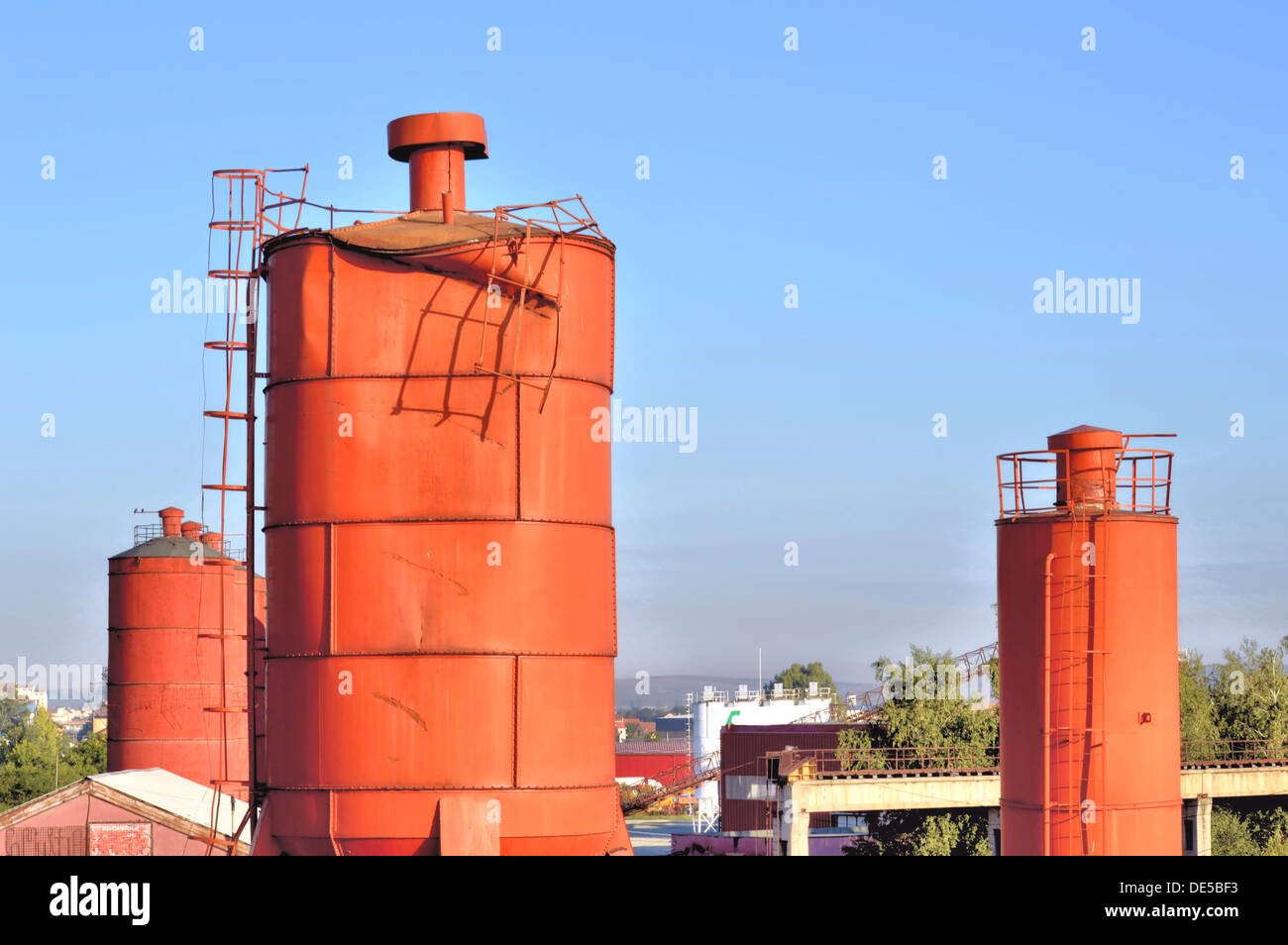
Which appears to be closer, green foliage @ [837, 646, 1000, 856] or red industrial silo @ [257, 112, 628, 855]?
red industrial silo @ [257, 112, 628, 855]

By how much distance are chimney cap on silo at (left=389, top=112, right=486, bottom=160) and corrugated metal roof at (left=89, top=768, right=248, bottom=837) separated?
65.9 feet

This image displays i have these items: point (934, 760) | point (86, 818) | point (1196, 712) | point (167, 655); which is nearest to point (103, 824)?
point (86, 818)

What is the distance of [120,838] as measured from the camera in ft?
119

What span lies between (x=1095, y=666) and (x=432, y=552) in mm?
12455

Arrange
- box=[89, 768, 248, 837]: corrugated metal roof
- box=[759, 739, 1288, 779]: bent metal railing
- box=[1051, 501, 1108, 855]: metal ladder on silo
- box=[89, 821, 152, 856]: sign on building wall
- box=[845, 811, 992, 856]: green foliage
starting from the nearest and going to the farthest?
box=[1051, 501, 1108, 855]: metal ladder on silo → box=[89, 821, 152, 856]: sign on building wall → box=[89, 768, 248, 837]: corrugated metal roof → box=[759, 739, 1288, 779]: bent metal railing → box=[845, 811, 992, 856]: green foliage

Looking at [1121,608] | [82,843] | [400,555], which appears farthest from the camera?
[82,843]

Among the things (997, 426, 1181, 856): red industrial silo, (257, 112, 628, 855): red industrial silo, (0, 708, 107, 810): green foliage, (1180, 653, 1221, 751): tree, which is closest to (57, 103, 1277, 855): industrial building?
(257, 112, 628, 855): red industrial silo

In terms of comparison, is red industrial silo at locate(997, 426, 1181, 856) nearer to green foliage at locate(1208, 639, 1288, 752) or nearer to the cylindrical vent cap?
the cylindrical vent cap

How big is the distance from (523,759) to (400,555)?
115 inches

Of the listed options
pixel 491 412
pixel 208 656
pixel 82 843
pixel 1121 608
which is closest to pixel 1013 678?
pixel 1121 608

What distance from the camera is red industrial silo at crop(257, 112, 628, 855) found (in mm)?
18156

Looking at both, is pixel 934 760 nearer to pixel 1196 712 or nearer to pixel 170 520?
pixel 1196 712

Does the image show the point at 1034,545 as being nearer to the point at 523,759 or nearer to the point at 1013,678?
the point at 1013,678
